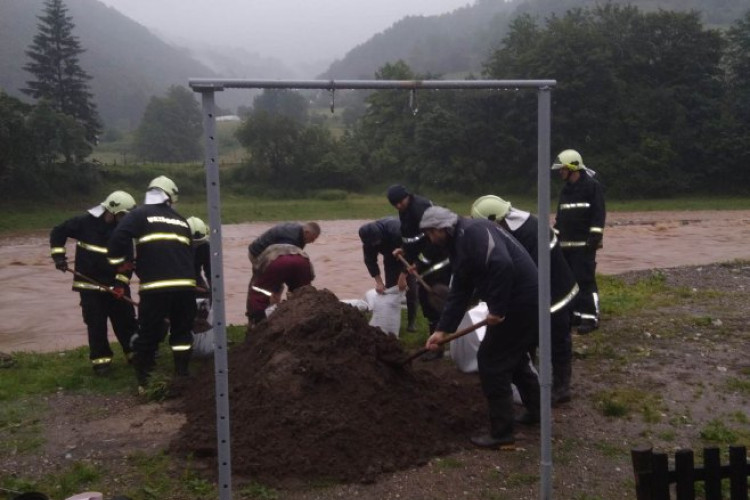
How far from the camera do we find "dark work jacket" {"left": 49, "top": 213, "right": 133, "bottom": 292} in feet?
23.9

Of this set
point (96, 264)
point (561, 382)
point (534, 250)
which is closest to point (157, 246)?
point (96, 264)

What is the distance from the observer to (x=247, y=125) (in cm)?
3809

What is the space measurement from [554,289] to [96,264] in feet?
13.3

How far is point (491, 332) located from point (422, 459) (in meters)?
0.94

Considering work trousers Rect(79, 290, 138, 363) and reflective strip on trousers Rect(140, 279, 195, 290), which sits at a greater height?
reflective strip on trousers Rect(140, 279, 195, 290)

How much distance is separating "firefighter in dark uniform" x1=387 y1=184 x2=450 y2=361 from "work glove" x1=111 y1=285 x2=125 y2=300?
8.42 feet

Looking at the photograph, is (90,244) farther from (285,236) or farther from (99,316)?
(285,236)

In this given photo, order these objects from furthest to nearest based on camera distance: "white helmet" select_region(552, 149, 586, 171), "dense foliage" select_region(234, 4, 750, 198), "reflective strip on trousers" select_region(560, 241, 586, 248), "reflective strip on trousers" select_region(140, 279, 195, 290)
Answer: "dense foliage" select_region(234, 4, 750, 198) < "reflective strip on trousers" select_region(560, 241, 586, 248) < "white helmet" select_region(552, 149, 586, 171) < "reflective strip on trousers" select_region(140, 279, 195, 290)

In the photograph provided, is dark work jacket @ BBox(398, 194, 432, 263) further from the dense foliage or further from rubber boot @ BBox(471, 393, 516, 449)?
the dense foliage

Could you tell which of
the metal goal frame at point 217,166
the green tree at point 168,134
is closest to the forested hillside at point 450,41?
the green tree at point 168,134

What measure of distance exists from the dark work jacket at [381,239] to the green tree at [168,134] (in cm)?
5155

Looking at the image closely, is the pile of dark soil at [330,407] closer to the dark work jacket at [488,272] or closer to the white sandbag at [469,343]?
the white sandbag at [469,343]

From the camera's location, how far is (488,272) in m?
5.10

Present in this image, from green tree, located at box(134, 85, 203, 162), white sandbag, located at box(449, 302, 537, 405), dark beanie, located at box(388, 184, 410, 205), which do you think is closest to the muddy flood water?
dark beanie, located at box(388, 184, 410, 205)
